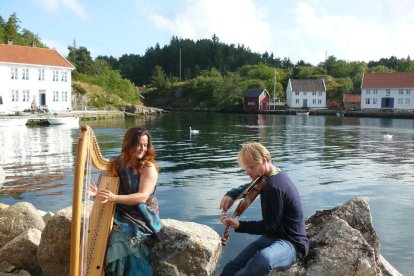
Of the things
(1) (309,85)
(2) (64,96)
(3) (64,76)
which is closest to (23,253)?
(2) (64,96)

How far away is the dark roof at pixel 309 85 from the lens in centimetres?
11869

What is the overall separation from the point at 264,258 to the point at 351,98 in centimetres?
11447

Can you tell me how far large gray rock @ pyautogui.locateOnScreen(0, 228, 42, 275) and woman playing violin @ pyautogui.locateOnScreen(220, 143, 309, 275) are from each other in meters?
3.39

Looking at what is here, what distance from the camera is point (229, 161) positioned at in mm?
25781

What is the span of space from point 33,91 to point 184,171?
51153 mm

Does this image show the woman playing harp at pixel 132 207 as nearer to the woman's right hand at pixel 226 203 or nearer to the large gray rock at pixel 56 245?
the woman's right hand at pixel 226 203

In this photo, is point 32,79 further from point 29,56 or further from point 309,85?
point 309,85

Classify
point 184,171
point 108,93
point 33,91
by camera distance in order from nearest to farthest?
point 184,171, point 33,91, point 108,93

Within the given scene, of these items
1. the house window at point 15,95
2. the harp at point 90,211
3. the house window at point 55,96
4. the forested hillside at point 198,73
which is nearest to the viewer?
the harp at point 90,211

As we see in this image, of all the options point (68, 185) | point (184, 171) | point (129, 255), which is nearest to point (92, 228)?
point (129, 255)

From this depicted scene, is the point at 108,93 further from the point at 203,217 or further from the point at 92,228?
the point at 92,228

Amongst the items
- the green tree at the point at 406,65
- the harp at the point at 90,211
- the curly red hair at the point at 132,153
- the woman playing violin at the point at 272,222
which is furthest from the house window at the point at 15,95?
the green tree at the point at 406,65

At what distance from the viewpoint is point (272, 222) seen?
5.15 meters

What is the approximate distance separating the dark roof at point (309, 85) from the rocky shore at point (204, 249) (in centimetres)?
11509
